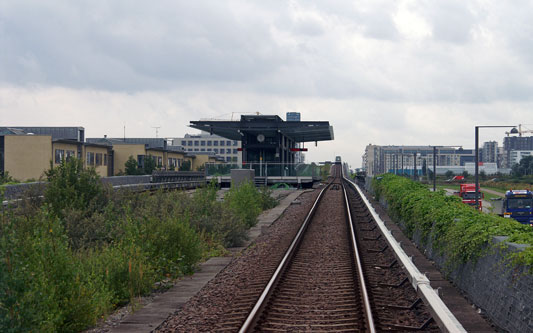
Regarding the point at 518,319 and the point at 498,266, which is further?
the point at 498,266

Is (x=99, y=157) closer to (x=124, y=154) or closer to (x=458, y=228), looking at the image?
(x=124, y=154)

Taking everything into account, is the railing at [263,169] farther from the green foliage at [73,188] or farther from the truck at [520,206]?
the green foliage at [73,188]

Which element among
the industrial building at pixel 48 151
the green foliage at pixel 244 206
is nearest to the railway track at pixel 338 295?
the green foliage at pixel 244 206

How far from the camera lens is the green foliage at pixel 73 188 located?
53.6 feet

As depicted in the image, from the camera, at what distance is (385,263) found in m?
13.2

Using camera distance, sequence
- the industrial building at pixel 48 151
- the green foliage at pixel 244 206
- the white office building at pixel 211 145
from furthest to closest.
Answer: the white office building at pixel 211 145, the industrial building at pixel 48 151, the green foliage at pixel 244 206

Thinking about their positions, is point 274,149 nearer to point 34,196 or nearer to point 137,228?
point 34,196

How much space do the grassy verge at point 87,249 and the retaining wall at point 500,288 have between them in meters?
6.05

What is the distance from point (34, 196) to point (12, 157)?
46425mm

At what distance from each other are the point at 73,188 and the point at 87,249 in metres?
4.17

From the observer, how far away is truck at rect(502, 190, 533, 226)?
34.2 m

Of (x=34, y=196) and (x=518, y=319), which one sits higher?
(x=34, y=196)

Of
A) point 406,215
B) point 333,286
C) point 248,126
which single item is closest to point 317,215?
point 406,215

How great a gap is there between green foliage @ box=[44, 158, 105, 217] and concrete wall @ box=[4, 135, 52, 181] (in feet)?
140
